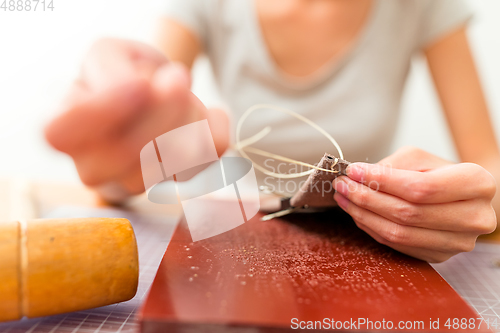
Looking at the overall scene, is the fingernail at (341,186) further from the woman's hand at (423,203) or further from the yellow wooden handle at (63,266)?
the yellow wooden handle at (63,266)

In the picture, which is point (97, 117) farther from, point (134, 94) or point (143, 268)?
point (143, 268)

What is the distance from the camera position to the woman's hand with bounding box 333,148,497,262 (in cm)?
29

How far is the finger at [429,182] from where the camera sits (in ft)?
0.96

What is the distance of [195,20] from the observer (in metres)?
0.80

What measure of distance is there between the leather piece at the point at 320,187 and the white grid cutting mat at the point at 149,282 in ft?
A: 0.61

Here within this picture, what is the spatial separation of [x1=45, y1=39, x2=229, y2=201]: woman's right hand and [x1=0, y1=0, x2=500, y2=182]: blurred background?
0.07ft

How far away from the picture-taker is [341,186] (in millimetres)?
322

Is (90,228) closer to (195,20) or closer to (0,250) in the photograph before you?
(0,250)

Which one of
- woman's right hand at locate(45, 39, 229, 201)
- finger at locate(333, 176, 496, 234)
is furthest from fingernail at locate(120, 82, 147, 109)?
finger at locate(333, 176, 496, 234)

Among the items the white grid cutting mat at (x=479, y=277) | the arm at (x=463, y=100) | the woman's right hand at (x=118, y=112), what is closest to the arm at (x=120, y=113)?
the woman's right hand at (x=118, y=112)

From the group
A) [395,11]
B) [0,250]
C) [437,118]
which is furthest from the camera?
[437,118]

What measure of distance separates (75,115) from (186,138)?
113 millimetres

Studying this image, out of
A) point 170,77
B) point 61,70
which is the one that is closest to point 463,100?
point 170,77

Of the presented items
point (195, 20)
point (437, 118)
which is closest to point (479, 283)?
point (195, 20)
